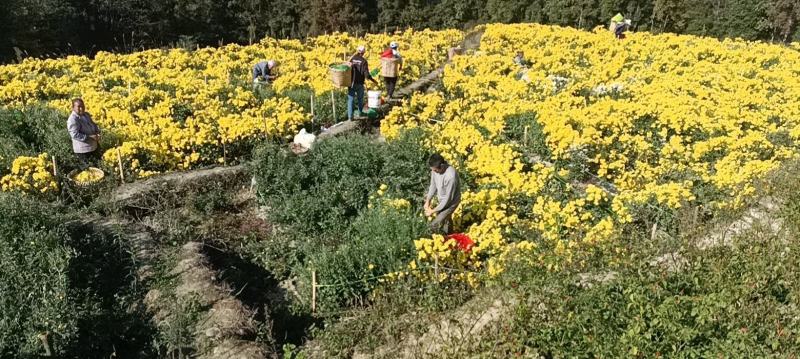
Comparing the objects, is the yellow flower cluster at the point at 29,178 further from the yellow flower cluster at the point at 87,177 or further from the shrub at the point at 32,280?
the shrub at the point at 32,280

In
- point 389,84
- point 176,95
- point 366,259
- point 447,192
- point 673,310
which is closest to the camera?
point 673,310

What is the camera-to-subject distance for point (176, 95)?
12703 millimetres

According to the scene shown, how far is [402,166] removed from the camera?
950 centimetres

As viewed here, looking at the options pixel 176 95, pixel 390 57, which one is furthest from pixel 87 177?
pixel 390 57

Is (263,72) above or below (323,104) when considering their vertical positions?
above

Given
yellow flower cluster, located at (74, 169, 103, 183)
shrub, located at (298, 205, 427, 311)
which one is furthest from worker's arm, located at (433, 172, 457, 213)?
yellow flower cluster, located at (74, 169, 103, 183)

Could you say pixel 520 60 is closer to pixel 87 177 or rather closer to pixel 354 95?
pixel 354 95

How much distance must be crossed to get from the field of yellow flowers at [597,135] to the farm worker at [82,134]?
5.02 m

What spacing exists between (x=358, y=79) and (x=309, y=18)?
3008 centimetres

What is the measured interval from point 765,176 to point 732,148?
1.58 m

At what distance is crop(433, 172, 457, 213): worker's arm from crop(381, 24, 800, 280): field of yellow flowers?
48 centimetres

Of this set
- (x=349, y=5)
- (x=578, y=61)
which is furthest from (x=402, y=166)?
(x=349, y=5)

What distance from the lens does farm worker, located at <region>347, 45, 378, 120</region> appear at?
39.9 ft

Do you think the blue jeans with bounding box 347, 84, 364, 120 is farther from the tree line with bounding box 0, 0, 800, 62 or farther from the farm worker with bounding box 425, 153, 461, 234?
the tree line with bounding box 0, 0, 800, 62
